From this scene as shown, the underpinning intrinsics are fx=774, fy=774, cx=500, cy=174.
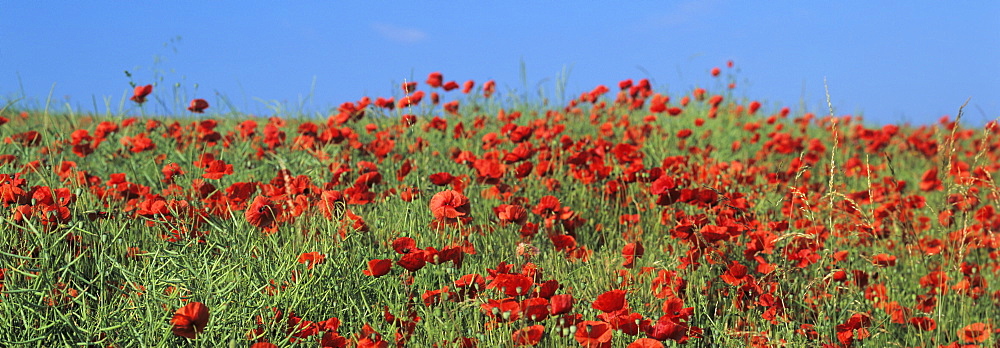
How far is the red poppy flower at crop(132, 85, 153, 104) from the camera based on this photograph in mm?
3953

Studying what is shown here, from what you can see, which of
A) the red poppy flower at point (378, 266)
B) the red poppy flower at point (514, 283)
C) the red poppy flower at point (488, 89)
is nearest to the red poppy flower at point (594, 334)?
the red poppy flower at point (514, 283)

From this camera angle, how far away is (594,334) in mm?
1519

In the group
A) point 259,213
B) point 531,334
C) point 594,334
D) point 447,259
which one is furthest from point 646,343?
point 259,213

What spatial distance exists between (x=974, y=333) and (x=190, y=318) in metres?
2.29

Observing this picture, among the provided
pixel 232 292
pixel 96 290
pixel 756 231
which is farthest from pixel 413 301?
pixel 756 231

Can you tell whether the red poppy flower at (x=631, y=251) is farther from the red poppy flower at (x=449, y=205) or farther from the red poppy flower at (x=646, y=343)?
the red poppy flower at (x=646, y=343)

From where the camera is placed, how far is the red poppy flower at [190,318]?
4.51 ft

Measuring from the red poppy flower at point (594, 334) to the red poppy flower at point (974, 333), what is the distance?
147 centimetres

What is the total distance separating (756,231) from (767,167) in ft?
9.68

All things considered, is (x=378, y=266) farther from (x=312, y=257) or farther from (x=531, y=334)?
(x=531, y=334)

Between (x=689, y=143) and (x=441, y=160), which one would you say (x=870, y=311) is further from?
(x=689, y=143)

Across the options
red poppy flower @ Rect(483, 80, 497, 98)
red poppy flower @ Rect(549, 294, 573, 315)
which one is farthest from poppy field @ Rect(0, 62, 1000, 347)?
red poppy flower @ Rect(483, 80, 497, 98)

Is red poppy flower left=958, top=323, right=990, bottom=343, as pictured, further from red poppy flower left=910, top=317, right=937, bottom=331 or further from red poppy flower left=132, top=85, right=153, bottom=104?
red poppy flower left=132, top=85, right=153, bottom=104

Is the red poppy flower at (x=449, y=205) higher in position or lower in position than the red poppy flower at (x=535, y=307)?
higher
